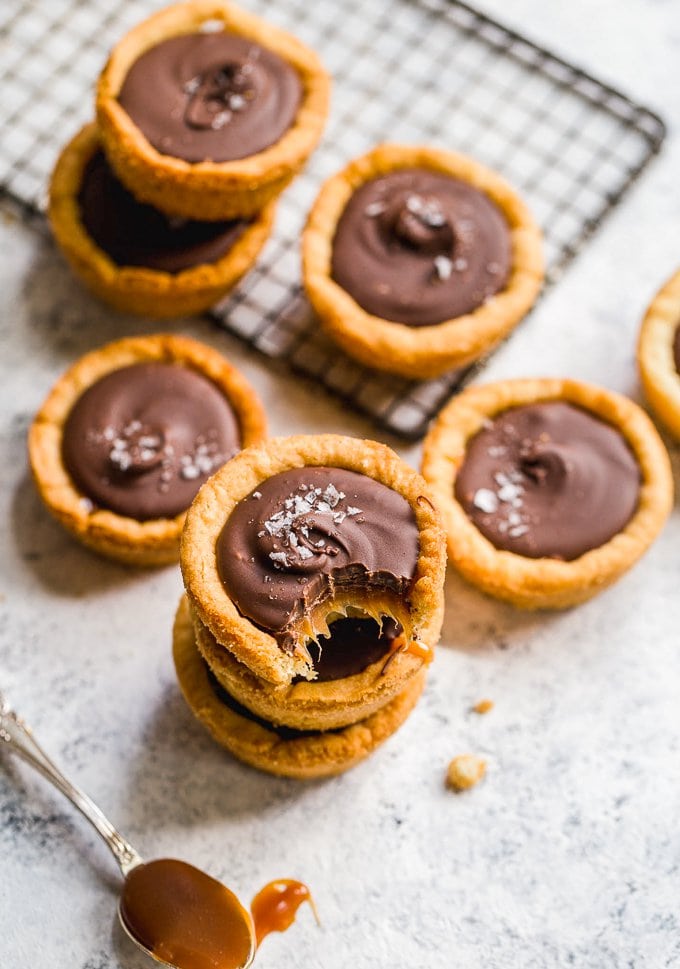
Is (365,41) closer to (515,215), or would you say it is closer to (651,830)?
(515,215)

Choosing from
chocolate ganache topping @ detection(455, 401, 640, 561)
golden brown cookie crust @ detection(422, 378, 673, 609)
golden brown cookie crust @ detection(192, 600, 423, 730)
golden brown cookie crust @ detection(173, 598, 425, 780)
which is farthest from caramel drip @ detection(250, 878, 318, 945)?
chocolate ganache topping @ detection(455, 401, 640, 561)

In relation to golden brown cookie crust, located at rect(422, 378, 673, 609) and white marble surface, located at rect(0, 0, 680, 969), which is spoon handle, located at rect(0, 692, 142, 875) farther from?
golden brown cookie crust, located at rect(422, 378, 673, 609)

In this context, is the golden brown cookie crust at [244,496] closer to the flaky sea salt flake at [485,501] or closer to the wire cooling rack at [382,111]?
the flaky sea salt flake at [485,501]

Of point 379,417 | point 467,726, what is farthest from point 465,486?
point 467,726

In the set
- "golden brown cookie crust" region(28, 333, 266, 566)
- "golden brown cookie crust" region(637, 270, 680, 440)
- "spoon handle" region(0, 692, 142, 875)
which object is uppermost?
"golden brown cookie crust" region(637, 270, 680, 440)

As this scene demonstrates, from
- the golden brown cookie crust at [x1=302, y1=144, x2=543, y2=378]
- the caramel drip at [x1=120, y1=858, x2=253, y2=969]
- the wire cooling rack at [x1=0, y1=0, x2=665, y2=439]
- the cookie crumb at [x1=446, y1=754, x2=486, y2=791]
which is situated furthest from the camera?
the wire cooling rack at [x1=0, y1=0, x2=665, y2=439]

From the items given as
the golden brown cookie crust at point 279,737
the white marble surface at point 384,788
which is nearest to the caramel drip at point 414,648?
the golden brown cookie crust at point 279,737

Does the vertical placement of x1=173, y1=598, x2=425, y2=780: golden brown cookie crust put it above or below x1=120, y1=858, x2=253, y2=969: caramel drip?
above

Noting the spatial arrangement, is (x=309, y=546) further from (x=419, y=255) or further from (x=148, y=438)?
(x=419, y=255)

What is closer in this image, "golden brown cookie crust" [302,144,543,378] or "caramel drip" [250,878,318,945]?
"caramel drip" [250,878,318,945]
